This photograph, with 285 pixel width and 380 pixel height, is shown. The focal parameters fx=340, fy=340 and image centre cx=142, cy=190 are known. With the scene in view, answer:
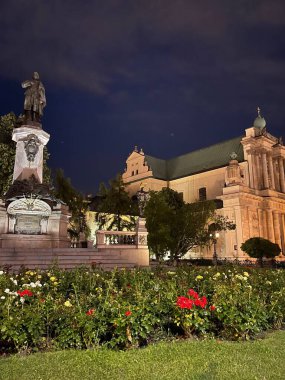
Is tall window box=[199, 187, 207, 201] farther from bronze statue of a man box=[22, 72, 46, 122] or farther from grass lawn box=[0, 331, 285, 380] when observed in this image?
grass lawn box=[0, 331, 285, 380]

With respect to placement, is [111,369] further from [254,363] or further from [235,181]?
[235,181]

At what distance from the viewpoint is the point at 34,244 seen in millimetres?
19938

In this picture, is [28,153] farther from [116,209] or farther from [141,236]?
[116,209]

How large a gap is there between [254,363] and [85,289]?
573 centimetres

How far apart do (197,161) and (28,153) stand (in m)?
60.0

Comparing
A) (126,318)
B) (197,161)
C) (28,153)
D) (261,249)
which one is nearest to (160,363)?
(126,318)

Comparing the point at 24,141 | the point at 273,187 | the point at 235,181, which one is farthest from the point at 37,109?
the point at 273,187

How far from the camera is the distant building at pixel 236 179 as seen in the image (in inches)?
2309

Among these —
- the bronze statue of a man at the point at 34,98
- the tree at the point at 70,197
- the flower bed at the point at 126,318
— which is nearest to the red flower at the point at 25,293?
the flower bed at the point at 126,318

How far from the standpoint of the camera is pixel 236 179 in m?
61.1

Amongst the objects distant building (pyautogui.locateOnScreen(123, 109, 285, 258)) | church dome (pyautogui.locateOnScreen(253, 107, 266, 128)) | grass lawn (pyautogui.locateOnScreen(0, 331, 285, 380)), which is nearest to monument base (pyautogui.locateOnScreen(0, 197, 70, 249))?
grass lawn (pyautogui.locateOnScreen(0, 331, 285, 380))

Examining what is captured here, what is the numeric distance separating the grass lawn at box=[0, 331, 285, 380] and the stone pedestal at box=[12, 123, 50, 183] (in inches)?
695

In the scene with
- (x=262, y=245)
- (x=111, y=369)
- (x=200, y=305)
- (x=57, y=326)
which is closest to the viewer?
(x=111, y=369)

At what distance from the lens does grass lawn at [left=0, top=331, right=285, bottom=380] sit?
4746mm
